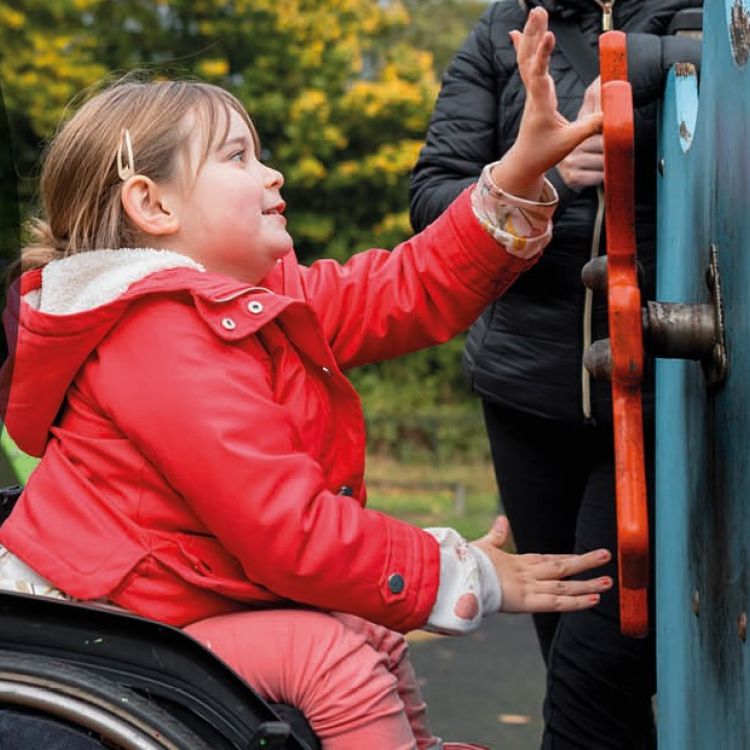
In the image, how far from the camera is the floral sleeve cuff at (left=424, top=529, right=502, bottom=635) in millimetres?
1965

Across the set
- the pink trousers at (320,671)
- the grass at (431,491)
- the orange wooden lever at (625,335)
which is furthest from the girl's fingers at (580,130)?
the grass at (431,491)

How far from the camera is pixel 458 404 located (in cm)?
1041

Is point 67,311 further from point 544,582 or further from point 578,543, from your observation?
point 578,543

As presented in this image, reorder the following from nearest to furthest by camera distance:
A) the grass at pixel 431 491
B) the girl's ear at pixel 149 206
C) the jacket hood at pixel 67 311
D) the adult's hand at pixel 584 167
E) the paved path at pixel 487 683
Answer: the jacket hood at pixel 67 311 → the girl's ear at pixel 149 206 → the adult's hand at pixel 584 167 → the paved path at pixel 487 683 → the grass at pixel 431 491

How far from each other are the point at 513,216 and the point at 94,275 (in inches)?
24.6

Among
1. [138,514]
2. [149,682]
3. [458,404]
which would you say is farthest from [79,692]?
[458,404]

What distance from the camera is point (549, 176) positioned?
271 cm

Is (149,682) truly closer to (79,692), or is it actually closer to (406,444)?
(79,692)

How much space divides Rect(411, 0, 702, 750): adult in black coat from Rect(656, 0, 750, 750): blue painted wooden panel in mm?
261

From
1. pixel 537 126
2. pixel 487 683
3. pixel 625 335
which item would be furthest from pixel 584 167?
pixel 487 683

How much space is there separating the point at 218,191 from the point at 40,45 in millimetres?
7367

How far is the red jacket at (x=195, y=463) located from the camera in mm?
1895

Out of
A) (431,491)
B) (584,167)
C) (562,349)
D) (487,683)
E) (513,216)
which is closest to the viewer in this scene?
(513,216)

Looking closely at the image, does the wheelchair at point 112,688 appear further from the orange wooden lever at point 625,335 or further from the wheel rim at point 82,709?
the orange wooden lever at point 625,335
